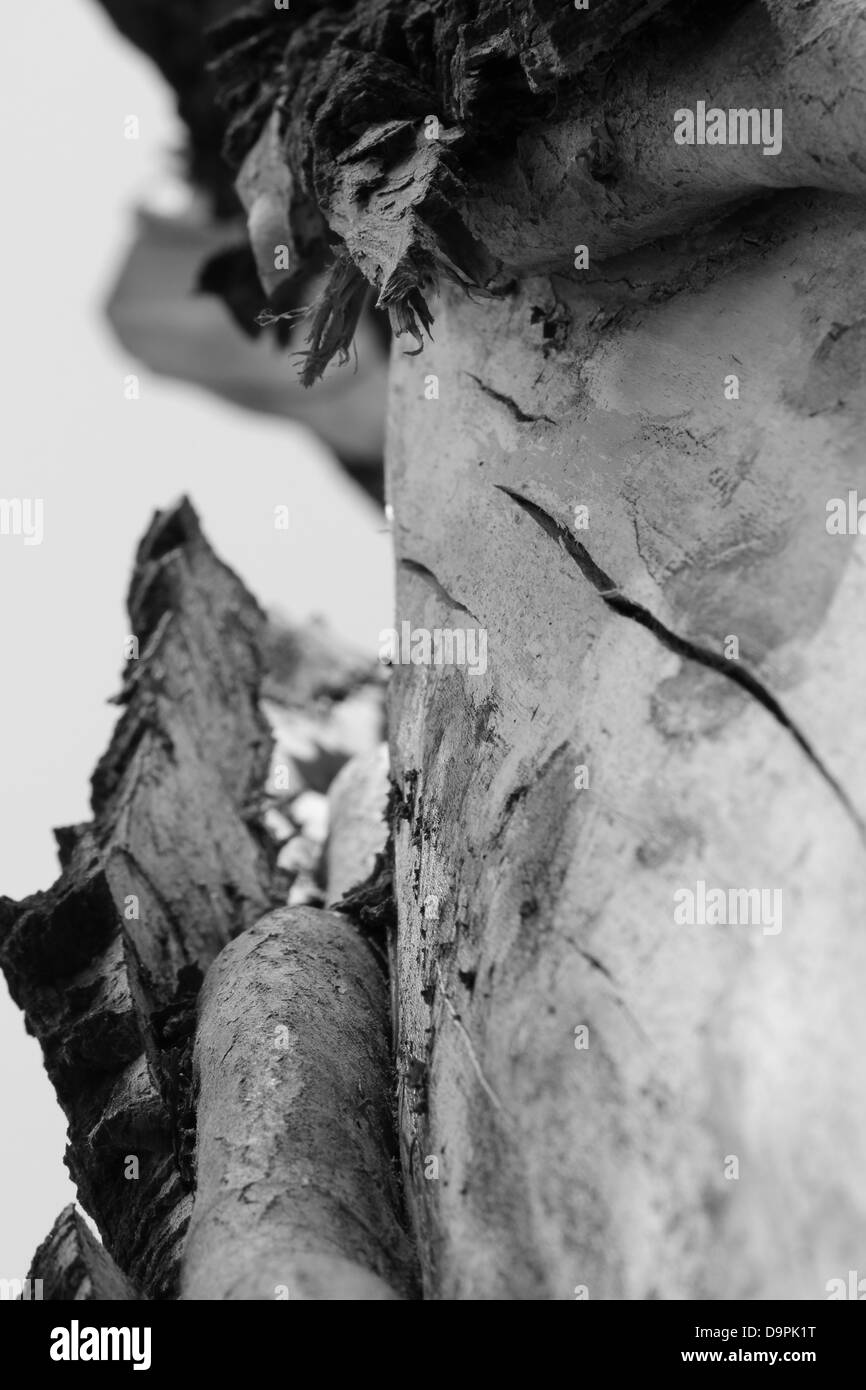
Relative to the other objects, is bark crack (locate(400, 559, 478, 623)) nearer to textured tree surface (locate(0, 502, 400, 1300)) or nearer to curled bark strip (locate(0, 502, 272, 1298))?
textured tree surface (locate(0, 502, 400, 1300))

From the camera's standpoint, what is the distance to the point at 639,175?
10.6 ft

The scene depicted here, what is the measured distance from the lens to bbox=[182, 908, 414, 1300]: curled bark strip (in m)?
2.46

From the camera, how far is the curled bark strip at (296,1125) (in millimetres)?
2455

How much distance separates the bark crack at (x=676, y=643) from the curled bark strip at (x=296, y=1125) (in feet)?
3.85

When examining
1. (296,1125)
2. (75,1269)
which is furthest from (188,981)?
(75,1269)

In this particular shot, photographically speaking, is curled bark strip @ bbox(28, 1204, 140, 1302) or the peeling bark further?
curled bark strip @ bbox(28, 1204, 140, 1302)

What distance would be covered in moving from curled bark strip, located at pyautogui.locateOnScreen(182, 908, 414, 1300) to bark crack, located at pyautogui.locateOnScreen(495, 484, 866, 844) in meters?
1.17

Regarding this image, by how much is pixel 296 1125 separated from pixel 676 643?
1255mm

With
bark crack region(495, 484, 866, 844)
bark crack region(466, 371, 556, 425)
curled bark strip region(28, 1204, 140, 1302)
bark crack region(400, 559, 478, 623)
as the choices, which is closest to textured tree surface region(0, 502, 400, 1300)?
curled bark strip region(28, 1204, 140, 1302)

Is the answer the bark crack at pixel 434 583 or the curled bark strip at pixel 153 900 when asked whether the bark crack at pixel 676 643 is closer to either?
the bark crack at pixel 434 583

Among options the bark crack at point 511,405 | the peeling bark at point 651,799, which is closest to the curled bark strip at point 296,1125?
the peeling bark at point 651,799

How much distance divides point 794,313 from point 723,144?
0.40 m

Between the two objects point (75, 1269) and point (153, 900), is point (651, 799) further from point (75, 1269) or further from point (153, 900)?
point (153, 900)

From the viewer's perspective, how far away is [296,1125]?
9.27 ft
